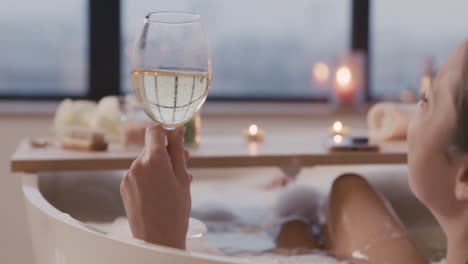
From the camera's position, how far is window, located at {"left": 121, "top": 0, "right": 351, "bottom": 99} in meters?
3.45

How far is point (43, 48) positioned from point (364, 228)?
230 centimetres

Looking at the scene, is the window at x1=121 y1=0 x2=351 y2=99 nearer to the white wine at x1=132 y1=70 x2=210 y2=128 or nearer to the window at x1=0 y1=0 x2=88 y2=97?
the window at x1=0 y1=0 x2=88 y2=97

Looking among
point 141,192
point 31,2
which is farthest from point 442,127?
point 31,2

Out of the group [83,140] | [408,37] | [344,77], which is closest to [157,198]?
[83,140]

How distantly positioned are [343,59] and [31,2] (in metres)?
1.50

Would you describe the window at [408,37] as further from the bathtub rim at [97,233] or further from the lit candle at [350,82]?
the bathtub rim at [97,233]

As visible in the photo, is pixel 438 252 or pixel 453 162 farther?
pixel 438 252

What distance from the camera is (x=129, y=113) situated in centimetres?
175

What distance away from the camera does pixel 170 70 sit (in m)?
1.01

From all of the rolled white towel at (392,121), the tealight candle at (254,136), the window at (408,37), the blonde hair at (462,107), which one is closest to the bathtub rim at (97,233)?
the blonde hair at (462,107)

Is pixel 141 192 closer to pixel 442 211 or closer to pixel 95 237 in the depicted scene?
pixel 95 237

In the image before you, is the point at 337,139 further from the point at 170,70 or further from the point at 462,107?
the point at 462,107

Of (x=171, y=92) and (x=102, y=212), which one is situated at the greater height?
(x=171, y=92)

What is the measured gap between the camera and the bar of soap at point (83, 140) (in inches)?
66.4
